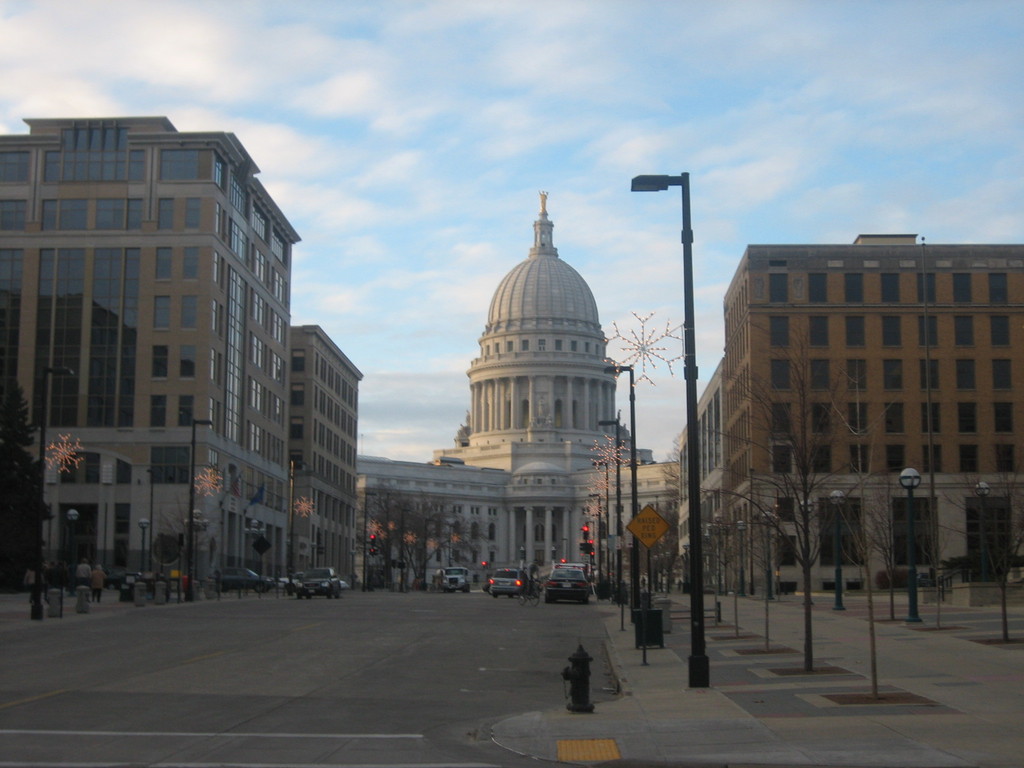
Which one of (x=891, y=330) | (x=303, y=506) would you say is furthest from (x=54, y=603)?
(x=303, y=506)

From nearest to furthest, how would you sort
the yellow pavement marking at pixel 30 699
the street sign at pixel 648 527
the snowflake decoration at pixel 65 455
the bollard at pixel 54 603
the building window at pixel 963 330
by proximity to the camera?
the yellow pavement marking at pixel 30 699
the street sign at pixel 648 527
the bollard at pixel 54 603
the building window at pixel 963 330
the snowflake decoration at pixel 65 455

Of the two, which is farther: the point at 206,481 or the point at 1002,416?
the point at 206,481

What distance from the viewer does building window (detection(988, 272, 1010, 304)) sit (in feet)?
257

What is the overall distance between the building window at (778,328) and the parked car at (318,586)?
97.9 ft

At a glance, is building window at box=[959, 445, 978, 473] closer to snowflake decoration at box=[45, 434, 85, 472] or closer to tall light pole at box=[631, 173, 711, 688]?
snowflake decoration at box=[45, 434, 85, 472]

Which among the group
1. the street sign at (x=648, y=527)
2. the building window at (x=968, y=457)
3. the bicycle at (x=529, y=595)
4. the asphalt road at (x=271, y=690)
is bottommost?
the bicycle at (x=529, y=595)

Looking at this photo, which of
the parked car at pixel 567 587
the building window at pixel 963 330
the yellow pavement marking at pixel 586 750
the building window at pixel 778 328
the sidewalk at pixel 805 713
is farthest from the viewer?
the building window at pixel 963 330

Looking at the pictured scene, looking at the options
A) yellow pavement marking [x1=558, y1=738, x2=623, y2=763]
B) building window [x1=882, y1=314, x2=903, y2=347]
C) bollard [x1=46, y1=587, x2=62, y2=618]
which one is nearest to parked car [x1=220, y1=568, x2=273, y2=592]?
bollard [x1=46, y1=587, x2=62, y2=618]

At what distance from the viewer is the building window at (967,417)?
78.1 metres

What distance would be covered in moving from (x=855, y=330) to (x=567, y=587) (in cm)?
2712

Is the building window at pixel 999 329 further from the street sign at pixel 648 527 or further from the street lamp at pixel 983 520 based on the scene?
the street sign at pixel 648 527

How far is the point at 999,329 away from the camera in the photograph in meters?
78.3

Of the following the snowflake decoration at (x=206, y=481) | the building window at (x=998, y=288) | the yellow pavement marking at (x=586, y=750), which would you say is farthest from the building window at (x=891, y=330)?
the yellow pavement marking at (x=586, y=750)

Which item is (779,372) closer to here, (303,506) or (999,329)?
(999,329)
